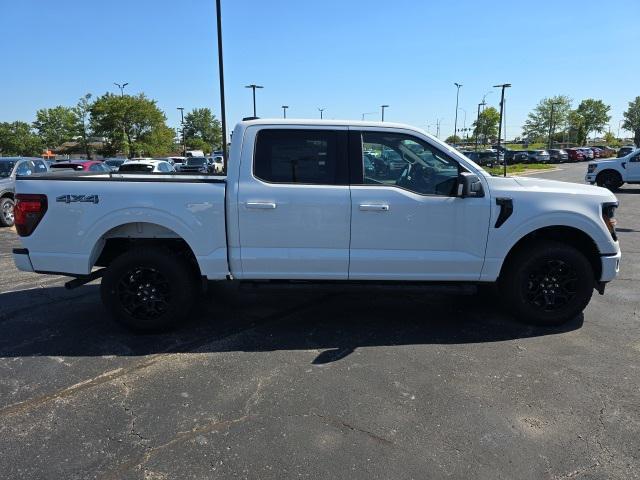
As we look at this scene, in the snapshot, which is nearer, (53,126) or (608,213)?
(608,213)

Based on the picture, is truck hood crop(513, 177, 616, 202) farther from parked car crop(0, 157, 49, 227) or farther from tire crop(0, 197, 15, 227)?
tire crop(0, 197, 15, 227)

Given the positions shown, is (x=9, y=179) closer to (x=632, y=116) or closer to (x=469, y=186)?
(x=469, y=186)

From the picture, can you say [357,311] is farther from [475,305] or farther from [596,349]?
[596,349]

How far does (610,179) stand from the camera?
781 inches

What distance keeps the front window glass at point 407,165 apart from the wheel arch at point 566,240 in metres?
0.90

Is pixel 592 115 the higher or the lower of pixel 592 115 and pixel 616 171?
the higher

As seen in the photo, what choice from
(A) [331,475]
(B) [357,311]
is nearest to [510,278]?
(B) [357,311]

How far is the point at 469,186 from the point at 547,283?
1323mm

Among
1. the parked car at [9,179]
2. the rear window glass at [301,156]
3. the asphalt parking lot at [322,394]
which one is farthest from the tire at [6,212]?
the rear window glass at [301,156]

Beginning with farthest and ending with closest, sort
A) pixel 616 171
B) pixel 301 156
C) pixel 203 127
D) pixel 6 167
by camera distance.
Result: pixel 203 127
pixel 616 171
pixel 6 167
pixel 301 156

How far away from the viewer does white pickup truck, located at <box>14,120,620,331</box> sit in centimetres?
442

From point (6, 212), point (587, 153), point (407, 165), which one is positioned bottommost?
point (6, 212)

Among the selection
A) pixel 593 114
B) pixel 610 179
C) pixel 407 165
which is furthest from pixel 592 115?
pixel 407 165

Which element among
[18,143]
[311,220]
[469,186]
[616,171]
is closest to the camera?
[469,186]
